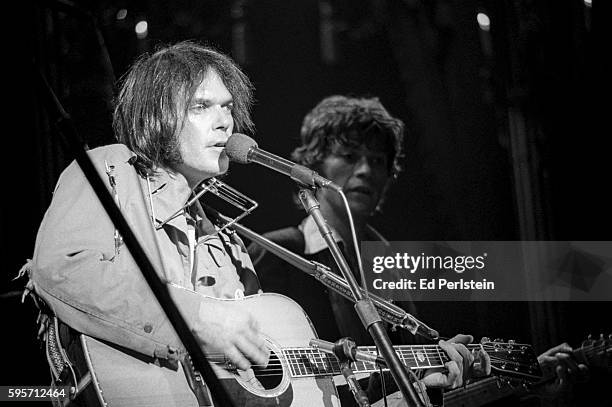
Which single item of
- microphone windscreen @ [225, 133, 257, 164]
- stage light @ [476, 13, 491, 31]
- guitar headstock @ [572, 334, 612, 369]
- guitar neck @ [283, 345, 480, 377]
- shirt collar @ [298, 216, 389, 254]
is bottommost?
guitar headstock @ [572, 334, 612, 369]

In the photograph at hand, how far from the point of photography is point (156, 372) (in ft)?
8.02

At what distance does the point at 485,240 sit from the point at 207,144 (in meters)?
1.22

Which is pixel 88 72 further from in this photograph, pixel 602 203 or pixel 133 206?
pixel 602 203

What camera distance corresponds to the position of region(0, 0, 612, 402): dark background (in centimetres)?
308

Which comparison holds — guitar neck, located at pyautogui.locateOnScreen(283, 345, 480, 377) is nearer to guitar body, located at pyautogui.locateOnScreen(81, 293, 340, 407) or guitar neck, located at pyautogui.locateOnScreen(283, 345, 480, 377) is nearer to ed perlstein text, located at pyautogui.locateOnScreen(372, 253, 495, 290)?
guitar body, located at pyautogui.locateOnScreen(81, 293, 340, 407)

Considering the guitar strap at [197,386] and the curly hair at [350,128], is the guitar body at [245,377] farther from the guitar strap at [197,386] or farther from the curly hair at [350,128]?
the curly hair at [350,128]

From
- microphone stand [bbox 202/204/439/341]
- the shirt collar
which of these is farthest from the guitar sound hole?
the shirt collar

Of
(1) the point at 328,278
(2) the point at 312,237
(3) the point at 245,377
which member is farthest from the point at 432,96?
(3) the point at 245,377

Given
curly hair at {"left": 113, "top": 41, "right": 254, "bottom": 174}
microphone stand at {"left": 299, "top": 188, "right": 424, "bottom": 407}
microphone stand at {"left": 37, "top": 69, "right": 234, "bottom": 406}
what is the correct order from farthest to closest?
curly hair at {"left": 113, "top": 41, "right": 254, "bottom": 174} < microphone stand at {"left": 299, "top": 188, "right": 424, "bottom": 407} < microphone stand at {"left": 37, "top": 69, "right": 234, "bottom": 406}

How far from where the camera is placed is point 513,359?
310cm

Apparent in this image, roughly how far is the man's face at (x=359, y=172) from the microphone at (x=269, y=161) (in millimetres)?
568

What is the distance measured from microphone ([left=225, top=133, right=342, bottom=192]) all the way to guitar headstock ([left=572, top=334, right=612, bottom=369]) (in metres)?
1.42

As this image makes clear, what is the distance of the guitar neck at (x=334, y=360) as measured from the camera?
2725mm

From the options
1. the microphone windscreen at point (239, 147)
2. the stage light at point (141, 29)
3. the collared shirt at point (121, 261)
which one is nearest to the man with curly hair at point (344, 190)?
the collared shirt at point (121, 261)
